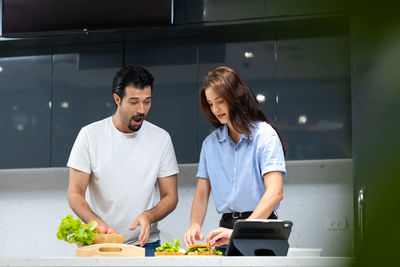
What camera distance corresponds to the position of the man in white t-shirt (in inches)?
91.8

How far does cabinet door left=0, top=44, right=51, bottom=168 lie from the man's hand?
1.53 meters

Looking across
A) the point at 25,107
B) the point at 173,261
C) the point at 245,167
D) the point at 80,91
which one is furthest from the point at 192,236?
the point at 25,107

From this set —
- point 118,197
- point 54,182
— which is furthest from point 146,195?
point 54,182

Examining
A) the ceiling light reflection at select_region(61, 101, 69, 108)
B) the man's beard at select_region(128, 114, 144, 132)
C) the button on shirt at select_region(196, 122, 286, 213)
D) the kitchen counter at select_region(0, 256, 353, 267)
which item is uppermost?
the ceiling light reflection at select_region(61, 101, 69, 108)

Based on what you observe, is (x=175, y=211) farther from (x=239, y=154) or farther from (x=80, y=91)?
(x=239, y=154)

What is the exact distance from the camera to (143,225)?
6.94ft

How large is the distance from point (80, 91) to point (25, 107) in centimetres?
39

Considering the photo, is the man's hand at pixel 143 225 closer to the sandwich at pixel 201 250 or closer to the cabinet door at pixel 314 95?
the sandwich at pixel 201 250

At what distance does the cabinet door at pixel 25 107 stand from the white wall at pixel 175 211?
0.48 feet

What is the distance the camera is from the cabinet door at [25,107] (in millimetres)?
3520

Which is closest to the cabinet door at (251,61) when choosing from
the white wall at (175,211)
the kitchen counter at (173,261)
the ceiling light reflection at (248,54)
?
the ceiling light reflection at (248,54)

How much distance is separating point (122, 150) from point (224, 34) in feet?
4.07

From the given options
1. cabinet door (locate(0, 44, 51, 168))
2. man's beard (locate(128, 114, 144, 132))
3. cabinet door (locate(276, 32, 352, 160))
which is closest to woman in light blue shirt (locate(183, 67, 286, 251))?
man's beard (locate(128, 114, 144, 132))

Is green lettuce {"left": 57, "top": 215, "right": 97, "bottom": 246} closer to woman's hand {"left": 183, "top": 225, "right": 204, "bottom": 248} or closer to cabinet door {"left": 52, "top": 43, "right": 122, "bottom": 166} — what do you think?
woman's hand {"left": 183, "top": 225, "right": 204, "bottom": 248}
